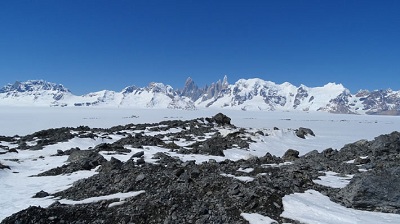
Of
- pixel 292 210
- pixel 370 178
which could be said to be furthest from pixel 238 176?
pixel 370 178

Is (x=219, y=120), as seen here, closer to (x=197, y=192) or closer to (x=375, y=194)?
(x=197, y=192)

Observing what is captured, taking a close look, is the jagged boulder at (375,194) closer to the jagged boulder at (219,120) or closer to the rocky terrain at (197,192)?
the rocky terrain at (197,192)

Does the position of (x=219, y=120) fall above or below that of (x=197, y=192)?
above

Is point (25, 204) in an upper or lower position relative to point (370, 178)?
lower

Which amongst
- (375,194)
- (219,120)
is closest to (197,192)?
(375,194)

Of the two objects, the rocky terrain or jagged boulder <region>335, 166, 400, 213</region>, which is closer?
the rocky terrain

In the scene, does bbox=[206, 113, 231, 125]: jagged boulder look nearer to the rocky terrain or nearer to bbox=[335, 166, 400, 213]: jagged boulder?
the rocky terrain

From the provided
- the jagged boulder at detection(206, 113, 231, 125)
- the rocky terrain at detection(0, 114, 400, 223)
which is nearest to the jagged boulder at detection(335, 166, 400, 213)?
the rocky terrain at detection(0, 114, 400, 223)

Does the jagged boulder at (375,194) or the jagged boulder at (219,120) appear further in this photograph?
the jagged boulder at (219,120)

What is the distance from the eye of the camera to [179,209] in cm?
1066

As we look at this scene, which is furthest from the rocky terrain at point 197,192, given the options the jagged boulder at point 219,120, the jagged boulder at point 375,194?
the jagged boulder at point 219,120

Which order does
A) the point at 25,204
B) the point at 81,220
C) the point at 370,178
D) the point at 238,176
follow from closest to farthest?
the point at 81,220 < the point at 370,178 < the point at 25,204 < the point at 238,176

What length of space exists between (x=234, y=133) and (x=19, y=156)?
916 inches

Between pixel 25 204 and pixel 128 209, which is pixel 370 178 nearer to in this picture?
pixel 128 209
